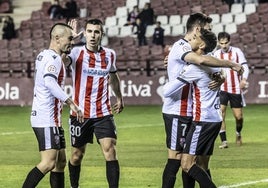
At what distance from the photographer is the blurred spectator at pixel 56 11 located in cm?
3762

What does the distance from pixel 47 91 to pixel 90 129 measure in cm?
153

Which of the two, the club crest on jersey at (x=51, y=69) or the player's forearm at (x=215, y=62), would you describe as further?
the club crest on jersey at (x=51, y=69)

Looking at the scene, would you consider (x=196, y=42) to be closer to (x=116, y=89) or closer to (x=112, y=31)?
(x=116, y=89)

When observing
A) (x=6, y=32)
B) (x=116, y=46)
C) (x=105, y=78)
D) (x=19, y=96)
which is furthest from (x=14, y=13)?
(x=105, y=78)

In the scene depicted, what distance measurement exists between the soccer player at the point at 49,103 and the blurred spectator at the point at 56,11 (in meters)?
26.2

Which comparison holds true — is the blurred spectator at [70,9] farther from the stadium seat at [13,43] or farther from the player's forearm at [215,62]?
the player's forearm at [215,62]

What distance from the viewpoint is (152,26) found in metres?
36.5

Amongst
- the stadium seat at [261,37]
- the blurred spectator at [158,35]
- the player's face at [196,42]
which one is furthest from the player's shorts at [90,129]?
the blurred spectator at [158,35]

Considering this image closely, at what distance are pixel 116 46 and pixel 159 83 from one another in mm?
5789

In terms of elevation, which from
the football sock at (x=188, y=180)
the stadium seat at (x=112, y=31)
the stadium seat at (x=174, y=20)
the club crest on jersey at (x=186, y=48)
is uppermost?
the club crest on jersey at (x=186, y=48)

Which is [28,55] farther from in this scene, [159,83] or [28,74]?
[159,83]

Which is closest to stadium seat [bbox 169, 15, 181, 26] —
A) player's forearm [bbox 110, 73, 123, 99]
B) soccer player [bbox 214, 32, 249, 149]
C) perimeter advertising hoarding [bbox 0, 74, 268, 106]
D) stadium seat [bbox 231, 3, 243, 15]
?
stadium seat [bbox 231, 3, 243, 15]

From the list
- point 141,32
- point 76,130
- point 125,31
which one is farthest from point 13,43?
point 76,130

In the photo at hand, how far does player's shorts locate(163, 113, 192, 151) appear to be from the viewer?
1184 centimetres
